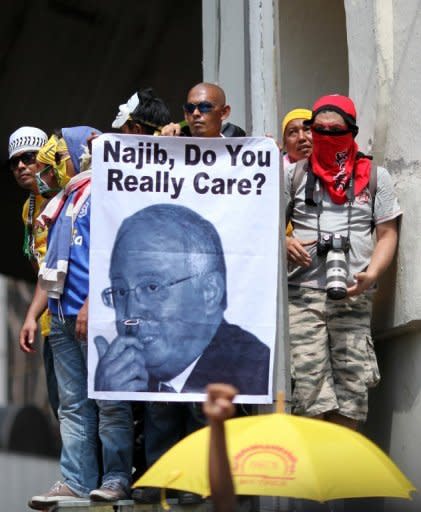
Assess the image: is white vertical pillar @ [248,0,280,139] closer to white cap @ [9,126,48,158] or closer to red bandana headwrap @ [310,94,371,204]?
white cap @ [9,126,48,158]

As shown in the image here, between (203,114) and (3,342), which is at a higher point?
(203,114)

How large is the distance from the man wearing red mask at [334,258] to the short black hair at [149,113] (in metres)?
0.80

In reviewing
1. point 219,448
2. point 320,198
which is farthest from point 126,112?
point 219,448

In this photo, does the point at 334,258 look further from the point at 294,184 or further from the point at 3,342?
the point at 3,342

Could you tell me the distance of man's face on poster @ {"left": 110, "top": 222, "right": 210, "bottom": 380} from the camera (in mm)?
7410

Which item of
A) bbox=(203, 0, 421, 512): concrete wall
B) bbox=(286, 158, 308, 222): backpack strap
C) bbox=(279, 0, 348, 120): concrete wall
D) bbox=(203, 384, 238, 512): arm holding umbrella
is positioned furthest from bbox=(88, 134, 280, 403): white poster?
bbox=(279, 0, 348, 120): concrete wall

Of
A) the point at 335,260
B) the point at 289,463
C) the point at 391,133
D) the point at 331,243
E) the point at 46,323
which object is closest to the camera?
the point at 289,463

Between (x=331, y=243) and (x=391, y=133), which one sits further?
(x=391, y=133)

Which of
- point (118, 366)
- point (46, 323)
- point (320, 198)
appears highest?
point (320, 198)

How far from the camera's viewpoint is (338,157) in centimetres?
776

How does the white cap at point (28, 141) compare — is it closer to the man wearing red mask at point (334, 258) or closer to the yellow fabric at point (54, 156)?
the yellow fabric at point (54, 156)

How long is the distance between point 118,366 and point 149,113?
1.38 m

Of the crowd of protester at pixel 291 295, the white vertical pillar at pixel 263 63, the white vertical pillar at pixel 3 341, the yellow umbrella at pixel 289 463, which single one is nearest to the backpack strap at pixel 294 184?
the crowd of protester at pixel 291 295

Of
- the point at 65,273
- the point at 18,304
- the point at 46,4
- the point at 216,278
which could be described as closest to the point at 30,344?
the point at 65,273
